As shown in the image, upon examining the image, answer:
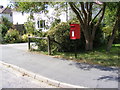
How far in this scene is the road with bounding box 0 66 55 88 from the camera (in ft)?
16.7

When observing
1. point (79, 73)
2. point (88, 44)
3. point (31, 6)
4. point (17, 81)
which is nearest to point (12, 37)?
point (31, 6)

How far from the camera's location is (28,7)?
8906mm

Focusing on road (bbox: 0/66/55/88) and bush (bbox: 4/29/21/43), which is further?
bush (bbox: 4/29/21/43)

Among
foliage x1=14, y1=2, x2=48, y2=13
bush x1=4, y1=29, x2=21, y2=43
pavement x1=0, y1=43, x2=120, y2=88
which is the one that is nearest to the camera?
pavement x1=0, y1=43, x2=120, y2=88

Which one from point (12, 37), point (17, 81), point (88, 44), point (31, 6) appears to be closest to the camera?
Answer: point (17, 81)

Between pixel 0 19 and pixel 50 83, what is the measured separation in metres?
24.3

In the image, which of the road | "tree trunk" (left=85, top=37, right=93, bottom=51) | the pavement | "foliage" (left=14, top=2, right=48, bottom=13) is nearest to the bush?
"foliage" (left=14, top=2, right=48, bottom=13)

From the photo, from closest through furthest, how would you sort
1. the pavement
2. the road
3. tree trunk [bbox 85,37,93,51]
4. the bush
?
the pavement → the road → tree trunk [bbox 85,37,93,51] → the bush

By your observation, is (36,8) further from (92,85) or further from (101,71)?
(92,85)

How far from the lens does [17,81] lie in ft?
18.2

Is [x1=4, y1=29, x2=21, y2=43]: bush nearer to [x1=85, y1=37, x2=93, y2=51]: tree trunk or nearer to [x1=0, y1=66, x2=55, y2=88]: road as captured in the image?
[x1=85, y1=37, x2=93, y2=51]: tree trunk

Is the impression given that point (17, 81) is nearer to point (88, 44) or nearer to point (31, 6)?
point (31, 6)

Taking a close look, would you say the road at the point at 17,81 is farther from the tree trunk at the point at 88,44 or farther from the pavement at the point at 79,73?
the tree trunk at the point at 88,44

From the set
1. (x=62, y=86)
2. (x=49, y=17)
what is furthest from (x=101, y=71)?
(x=49, y=17)
